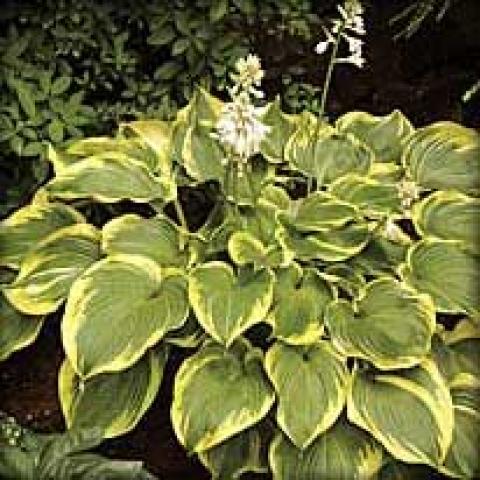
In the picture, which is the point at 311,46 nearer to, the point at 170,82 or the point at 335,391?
the point at 170,82

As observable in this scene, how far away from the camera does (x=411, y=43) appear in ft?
12.7

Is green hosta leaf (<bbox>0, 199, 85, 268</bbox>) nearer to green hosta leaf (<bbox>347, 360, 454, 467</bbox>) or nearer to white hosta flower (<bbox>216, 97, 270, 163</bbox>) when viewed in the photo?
white hosta flower (<bbox>216, 97, 270, 163</bbox>)

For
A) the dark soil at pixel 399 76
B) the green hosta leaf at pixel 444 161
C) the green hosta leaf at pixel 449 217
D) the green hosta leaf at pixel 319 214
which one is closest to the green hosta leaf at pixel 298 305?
the green hosta leaf at pixel 319 214

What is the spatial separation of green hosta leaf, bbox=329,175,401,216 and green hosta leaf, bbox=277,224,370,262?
3.3 inches

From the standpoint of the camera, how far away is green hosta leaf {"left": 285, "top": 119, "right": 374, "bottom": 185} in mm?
2734

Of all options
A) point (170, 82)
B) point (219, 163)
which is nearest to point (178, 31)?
point (170, 82)

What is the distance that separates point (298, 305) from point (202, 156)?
51 centimetres

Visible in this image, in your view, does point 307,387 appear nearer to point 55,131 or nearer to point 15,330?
point 15,330

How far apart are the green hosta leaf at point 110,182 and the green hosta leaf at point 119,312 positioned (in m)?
0.20

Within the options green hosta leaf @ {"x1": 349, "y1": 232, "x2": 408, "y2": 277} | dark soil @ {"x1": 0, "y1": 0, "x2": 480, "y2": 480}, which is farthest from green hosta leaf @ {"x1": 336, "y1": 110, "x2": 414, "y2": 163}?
dark soil @ {"x1": 0, "y1": 0, "x2": 480, "y2": 480}

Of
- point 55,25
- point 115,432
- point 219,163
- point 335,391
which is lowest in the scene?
point 115,432

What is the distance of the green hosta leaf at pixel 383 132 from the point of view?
286 centimetres

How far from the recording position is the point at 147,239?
8.25 feet

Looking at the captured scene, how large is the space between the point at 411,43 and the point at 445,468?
1941mm
